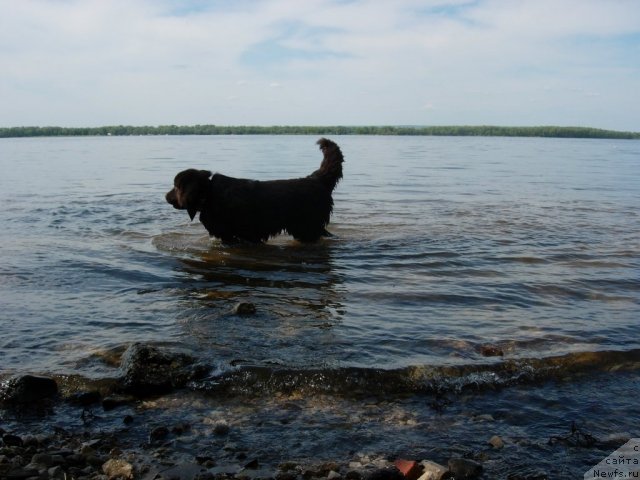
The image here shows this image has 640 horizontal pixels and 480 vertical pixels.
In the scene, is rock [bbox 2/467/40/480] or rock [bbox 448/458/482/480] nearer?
rock [bbox 2/467/40/480]

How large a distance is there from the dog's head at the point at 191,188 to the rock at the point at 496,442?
7.70 meters

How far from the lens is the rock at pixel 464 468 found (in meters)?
4.00

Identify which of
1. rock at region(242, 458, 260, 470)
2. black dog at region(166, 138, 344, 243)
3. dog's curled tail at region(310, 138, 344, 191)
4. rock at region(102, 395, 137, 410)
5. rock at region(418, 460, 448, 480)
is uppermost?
dog's curled tail at region(310, 138, 344, 191)

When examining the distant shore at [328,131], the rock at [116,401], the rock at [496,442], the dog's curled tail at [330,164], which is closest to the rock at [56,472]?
the rock at [116,401]

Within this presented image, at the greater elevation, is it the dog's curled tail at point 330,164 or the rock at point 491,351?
the dog's curled tail at point 330,164

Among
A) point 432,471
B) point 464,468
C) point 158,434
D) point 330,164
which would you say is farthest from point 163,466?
point 330,164

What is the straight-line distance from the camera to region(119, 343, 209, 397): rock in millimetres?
5285

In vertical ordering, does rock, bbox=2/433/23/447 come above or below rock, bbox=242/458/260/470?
above

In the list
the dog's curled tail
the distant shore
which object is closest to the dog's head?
the dog's curled tail

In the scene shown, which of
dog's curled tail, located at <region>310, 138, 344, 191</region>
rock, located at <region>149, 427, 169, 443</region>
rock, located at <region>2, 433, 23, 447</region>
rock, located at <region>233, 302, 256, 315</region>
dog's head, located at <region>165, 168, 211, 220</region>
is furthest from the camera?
dog's curled tail, located at <region>310, 138, 344, 191</region>

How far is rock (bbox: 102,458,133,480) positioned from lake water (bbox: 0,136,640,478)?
1.89ft

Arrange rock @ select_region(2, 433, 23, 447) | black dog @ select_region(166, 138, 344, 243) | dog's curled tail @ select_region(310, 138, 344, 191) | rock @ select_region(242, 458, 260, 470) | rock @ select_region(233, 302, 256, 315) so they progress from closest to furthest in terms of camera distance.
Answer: rock @ select_region(242, 458, 260, 470)
rock @ select_region(2, 433, 23, 447)
rock @ select_region(233, 302, 256, 315)
black dog @ select_region(166, 138, 344, 243)
dog's curled tail @ select_region(310, 138, 344, 191)

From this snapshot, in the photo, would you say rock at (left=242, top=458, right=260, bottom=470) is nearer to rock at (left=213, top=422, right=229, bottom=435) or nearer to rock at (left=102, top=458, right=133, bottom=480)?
rock at (left=213, top=422, right=229, bottom=435)

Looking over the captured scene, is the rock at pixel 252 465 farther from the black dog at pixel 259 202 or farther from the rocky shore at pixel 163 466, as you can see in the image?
the black dog at pixel 259 202
